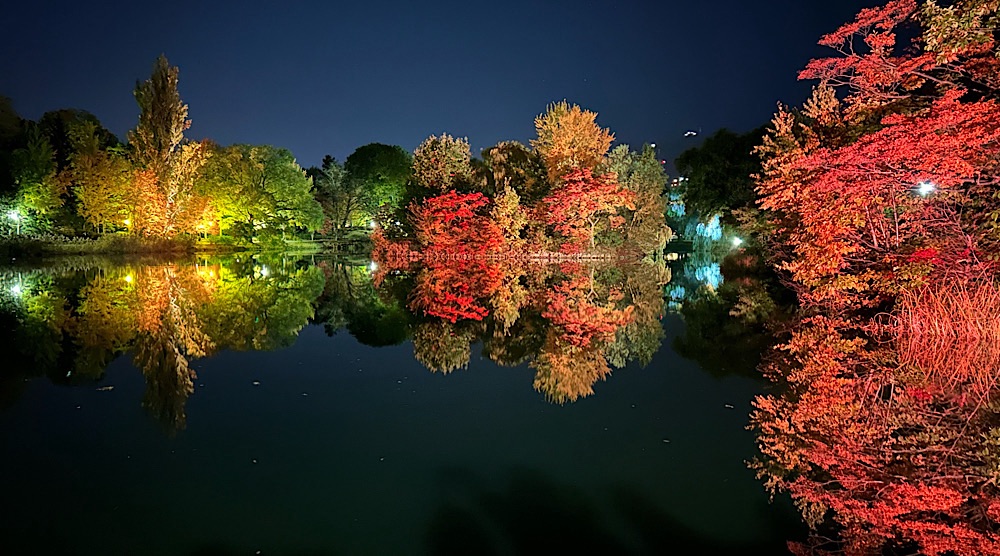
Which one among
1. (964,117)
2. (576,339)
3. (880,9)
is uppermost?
(880,9)

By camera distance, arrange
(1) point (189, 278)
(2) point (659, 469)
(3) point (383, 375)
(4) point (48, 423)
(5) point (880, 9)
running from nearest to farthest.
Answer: (2) point (659, 469), (4) point (48, 423), (3) point (383, 375), (5) point (880, 9), (1) point (189, 278)

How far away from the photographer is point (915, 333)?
974 cm

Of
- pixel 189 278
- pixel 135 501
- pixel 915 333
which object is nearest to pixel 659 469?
pixel 135 501

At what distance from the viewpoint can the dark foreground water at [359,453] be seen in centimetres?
404

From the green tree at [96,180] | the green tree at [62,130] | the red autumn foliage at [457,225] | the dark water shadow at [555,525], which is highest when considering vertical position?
the green tree at [62,130]

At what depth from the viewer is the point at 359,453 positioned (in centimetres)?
550

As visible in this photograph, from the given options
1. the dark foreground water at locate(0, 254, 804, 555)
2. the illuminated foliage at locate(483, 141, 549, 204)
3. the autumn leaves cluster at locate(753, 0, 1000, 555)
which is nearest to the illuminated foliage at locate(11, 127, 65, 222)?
the illuminated foliage at locate(483, 141, 549, 204)

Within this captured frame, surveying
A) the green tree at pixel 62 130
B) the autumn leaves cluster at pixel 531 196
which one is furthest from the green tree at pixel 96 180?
the autumn leaves cluster at pixel 531 196

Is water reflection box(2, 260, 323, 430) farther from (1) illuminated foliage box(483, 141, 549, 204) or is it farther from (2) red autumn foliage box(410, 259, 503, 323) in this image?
(1) illuminated foliage box(483, 141, 549, 204)

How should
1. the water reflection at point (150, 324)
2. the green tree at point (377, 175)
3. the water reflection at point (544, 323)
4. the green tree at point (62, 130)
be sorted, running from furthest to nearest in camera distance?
the green tree at point (377, 175) → the green tree at point (62, 130) → the water reflection at point (544, 323) → the water reflection at point (150, 324)

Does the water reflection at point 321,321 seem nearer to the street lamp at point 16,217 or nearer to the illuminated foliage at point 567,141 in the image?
the illuminated foliage at point 567,141

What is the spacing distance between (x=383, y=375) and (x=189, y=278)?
19.1m

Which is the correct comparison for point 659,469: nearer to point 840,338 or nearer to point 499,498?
point 499,498

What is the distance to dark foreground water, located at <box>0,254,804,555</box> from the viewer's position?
159 inches
